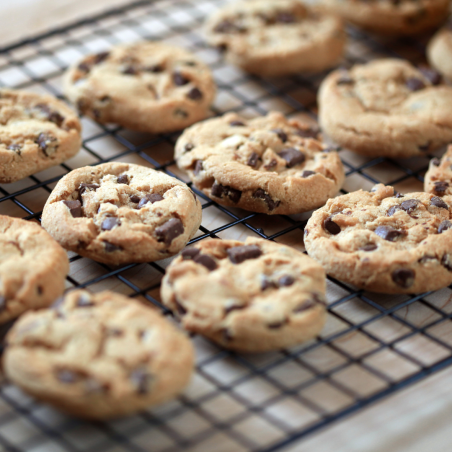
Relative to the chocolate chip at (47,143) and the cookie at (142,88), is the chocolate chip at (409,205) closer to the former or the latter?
Answer: the cookie at (142,88)

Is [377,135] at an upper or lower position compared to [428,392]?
upper

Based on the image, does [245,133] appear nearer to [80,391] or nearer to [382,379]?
[382,379]

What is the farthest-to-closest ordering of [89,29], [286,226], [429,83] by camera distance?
[89,29], [429,83], [286,226]

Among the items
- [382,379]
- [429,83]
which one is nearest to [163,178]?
[382,379]

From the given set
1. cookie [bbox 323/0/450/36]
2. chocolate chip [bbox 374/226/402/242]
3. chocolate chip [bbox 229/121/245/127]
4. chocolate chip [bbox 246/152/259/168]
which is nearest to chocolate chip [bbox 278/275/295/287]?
chocolate chip [bbox 374/226/402/242]

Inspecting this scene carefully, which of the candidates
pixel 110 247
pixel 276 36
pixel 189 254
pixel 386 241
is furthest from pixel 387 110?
pixel 110 247

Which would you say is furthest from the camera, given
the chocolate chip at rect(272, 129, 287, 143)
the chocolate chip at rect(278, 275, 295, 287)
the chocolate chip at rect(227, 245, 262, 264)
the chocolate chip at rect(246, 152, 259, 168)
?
the chocolate chip at rect(272, 129, 287, 143)

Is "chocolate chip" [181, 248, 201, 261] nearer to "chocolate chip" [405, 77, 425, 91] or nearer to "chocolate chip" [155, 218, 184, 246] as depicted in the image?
"chocolate chip" [155, 218, 184, 246]
